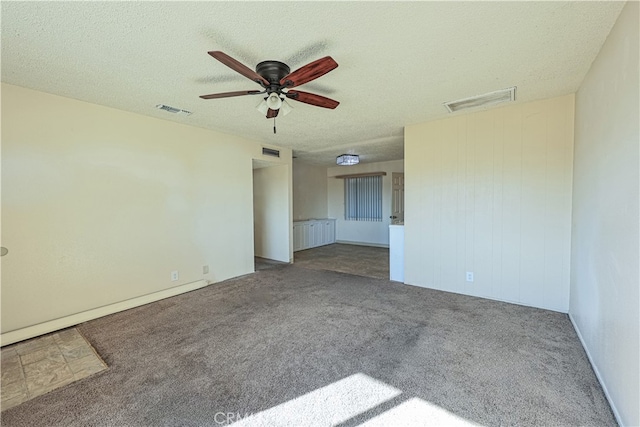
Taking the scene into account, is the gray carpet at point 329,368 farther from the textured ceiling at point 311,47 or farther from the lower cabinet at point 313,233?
the lower cabinet at point 313,233

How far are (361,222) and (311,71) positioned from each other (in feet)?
20.5

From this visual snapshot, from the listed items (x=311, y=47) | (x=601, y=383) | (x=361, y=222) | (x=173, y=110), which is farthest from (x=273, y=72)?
(x=361, y=222)

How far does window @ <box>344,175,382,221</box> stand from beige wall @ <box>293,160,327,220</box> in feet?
2.35

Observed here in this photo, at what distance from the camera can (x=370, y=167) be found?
7672mm

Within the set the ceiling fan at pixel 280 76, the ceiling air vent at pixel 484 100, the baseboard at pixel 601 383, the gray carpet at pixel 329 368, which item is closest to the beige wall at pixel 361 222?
the ceiling air vent at pixel 484 100

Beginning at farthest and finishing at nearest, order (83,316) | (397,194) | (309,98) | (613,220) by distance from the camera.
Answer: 1. (397,194)
2. (83,316)
3. (309,98)
4. (613,220)

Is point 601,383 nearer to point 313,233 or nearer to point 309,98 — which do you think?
point 309,98

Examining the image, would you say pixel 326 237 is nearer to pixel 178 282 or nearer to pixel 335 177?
pixel 335 177

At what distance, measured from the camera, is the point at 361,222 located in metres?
7.85

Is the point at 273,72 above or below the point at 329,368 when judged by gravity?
above

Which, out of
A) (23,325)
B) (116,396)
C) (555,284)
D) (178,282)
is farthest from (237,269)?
(555,284)

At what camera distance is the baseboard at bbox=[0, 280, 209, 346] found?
2.49m

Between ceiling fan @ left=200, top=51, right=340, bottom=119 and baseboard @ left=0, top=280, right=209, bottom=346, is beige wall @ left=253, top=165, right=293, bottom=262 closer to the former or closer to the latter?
baseboard @ left=0, top=280, right=209, bottom=346

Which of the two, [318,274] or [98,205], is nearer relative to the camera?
[98,205]
